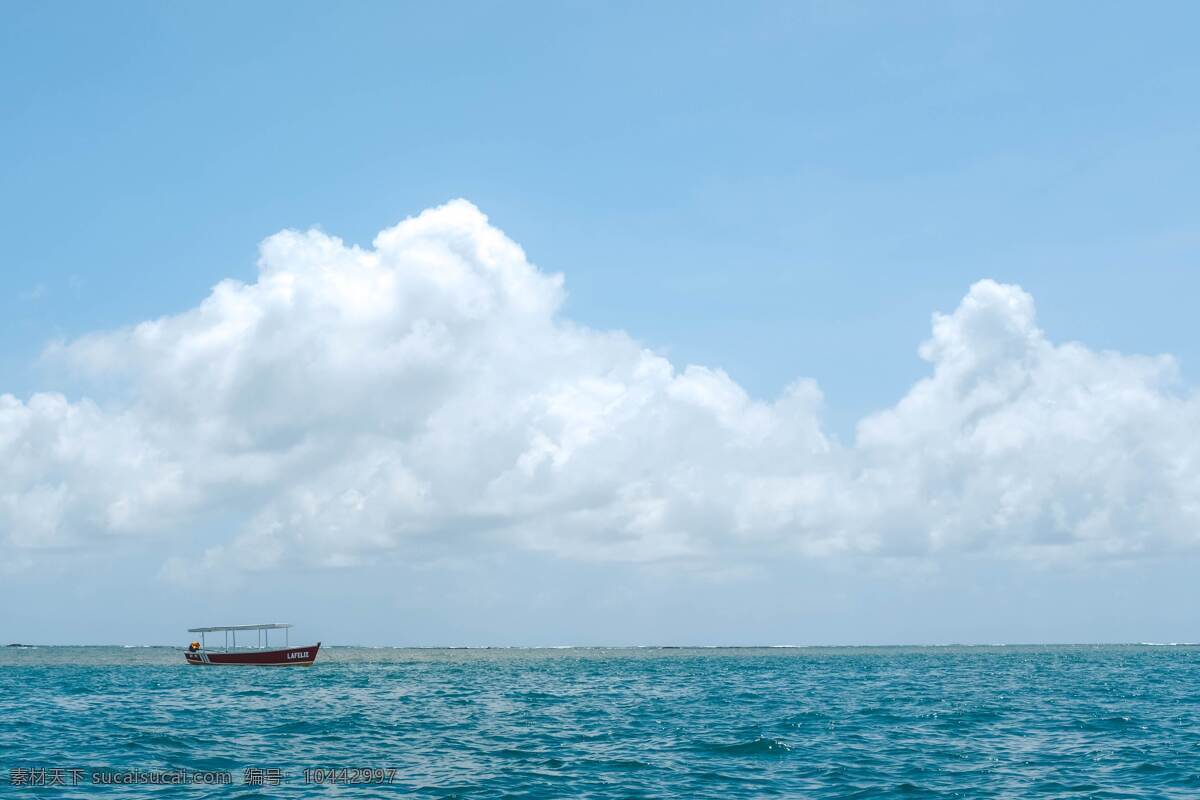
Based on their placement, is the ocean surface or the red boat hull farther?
the red boat hull

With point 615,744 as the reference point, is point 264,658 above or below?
below

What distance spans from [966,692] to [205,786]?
2163 inches

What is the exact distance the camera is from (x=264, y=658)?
119m

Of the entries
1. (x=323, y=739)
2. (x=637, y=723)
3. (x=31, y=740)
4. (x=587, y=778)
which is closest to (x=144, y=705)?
(x=31, y=740)

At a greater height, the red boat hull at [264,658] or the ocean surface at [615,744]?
the ocean surface at [615,744]

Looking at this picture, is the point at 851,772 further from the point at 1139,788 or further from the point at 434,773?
the point at 434,773

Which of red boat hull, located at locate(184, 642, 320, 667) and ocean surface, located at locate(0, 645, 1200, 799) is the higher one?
ocean surface, located at locate(0, 645, 1200, 799)

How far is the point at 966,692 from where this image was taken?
67062mm

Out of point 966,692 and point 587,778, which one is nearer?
point 587,778

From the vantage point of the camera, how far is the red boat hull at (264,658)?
11912 centimetres

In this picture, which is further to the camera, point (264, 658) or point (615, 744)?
point (264, 658)

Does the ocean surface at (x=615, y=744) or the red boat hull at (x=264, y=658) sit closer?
the ocean surface at (x=615, y=744)

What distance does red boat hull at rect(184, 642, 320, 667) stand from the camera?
119125 millimetres

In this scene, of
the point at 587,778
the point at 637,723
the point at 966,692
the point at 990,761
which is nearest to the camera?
the point at 587,778
